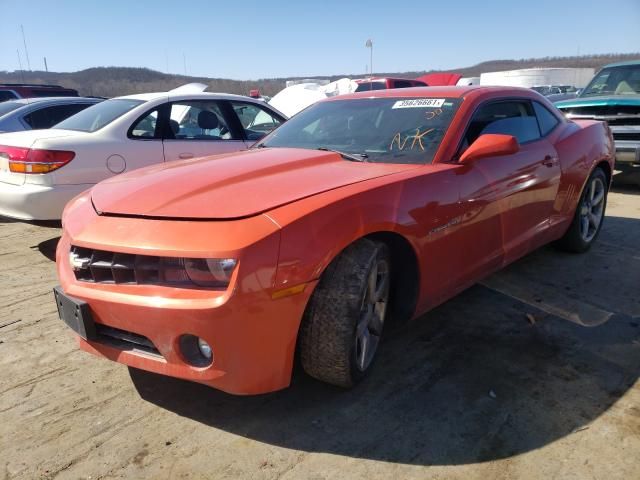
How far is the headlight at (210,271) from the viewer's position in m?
1.86

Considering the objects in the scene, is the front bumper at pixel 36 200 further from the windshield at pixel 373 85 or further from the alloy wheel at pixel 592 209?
the windshield at pixel 373 85

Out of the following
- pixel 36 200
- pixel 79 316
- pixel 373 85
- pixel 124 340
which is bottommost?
pixel 124 340

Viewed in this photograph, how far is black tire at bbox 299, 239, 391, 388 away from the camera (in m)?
2.11

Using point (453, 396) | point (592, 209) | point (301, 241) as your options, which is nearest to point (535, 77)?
point (592, 209)

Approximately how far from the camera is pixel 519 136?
137 inches

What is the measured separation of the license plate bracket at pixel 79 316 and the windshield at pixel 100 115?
117 inches

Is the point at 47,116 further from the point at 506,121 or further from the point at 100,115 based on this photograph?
the point at 506,121

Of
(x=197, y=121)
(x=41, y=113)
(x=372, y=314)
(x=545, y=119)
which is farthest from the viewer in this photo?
(x=41, y=113)

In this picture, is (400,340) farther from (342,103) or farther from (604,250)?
(604,250)

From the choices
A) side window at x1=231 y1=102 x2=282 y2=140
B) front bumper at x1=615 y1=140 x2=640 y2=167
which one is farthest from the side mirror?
front bumper at x1=615 y1=140 x2=640 y2=167

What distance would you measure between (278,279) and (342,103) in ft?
6.90

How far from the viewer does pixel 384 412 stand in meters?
2.24

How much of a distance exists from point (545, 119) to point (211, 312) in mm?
3225

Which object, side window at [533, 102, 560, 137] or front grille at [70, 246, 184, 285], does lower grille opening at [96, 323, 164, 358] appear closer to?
front grille at [70, 246, 184, 285]
